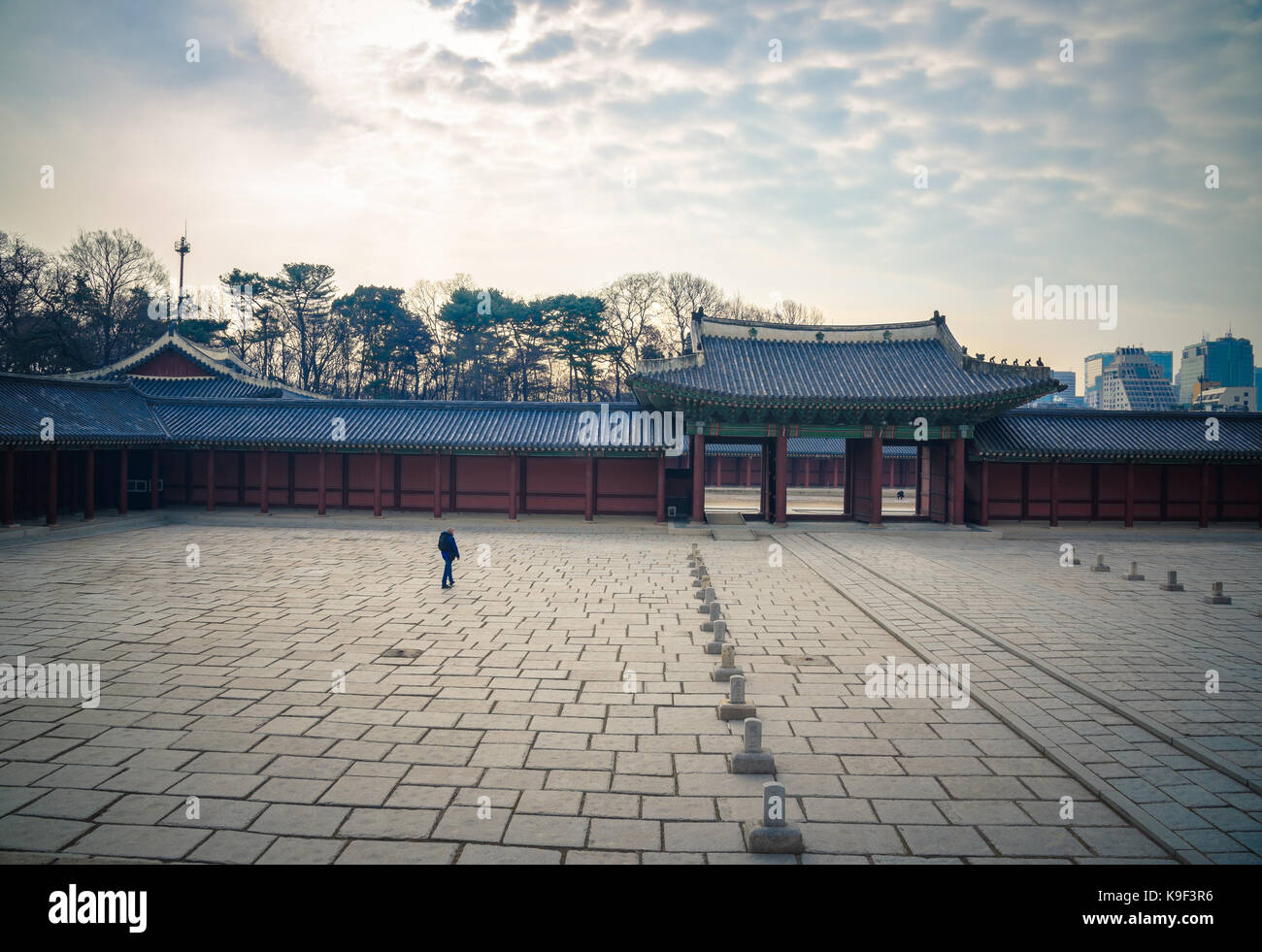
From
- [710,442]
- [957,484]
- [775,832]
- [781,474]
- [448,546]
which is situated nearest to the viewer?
[775,832]

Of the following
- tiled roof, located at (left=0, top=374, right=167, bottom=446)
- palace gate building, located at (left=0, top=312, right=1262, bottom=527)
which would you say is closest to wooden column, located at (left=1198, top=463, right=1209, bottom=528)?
palace gate building, located at (left=0, top=312, right=1262, bottom=527)

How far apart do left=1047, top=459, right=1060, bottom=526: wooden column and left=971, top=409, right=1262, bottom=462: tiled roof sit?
0.59m

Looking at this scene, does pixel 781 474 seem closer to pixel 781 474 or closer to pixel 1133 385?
pixel 781 474

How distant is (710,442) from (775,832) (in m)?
23.2

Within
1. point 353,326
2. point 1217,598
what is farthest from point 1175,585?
point 353,326

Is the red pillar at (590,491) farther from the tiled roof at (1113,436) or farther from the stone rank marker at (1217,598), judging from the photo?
the stone rank marker at (1217,598)

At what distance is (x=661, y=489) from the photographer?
26547 mm

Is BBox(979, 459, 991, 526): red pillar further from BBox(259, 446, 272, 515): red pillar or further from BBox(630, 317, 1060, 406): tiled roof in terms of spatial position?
BBox(259, 446, 272, 515): red pillar

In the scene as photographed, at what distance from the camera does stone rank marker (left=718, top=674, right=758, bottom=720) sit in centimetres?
795

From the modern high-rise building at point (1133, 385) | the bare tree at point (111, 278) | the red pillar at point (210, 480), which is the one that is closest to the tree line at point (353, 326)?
the bare tree at point (111, 278)

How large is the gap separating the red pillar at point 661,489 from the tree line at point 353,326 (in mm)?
19107

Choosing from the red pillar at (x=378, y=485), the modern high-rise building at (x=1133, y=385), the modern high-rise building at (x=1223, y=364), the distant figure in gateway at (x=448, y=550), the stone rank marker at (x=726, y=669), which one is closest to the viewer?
the stone rank marker at (x=726, y=669)

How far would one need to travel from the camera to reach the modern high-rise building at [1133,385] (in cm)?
14388

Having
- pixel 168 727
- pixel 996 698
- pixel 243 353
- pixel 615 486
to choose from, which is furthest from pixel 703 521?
pixel 243 353
